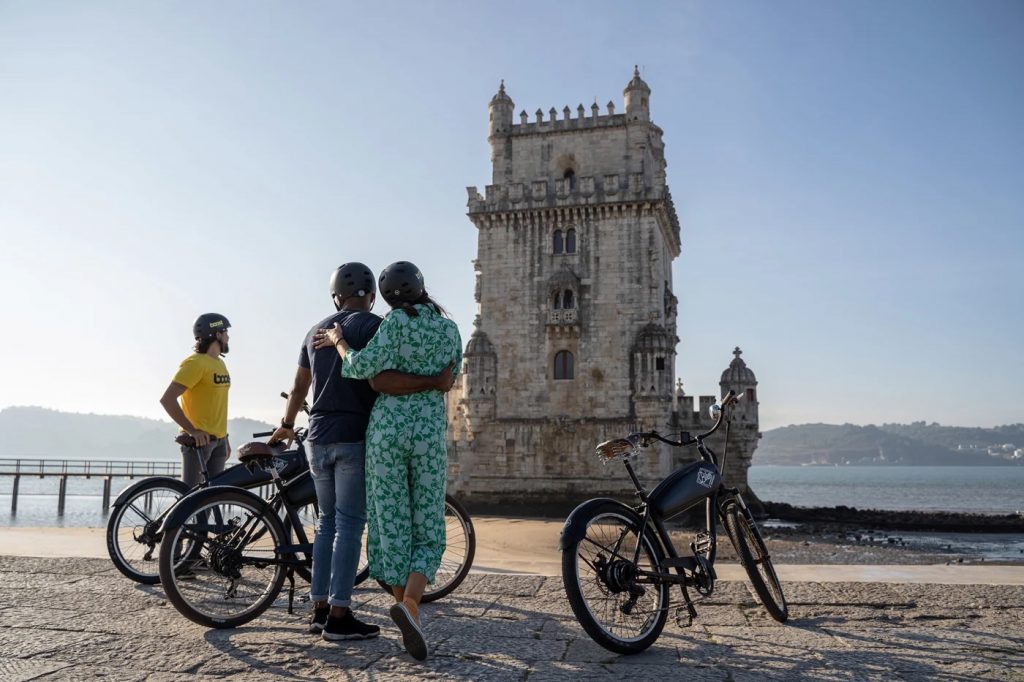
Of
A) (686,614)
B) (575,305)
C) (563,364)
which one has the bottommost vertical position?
(686,614)

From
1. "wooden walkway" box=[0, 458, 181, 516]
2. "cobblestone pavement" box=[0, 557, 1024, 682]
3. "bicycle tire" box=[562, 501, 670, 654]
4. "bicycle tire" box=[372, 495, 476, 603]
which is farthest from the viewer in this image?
A: "wooden walkway" box=[0, 458, 181, 516]

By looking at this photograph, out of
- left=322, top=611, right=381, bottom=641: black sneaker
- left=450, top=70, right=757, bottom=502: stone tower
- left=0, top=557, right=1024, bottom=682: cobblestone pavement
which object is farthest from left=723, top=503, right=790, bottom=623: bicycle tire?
left=450, top=70, right=757, bottom=502: stone tower

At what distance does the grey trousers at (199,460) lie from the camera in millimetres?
6488

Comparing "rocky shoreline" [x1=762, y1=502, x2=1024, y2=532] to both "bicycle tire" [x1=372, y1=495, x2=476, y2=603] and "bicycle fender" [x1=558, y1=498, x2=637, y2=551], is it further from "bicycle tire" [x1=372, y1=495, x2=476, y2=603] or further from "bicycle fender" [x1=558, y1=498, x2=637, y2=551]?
"bicycle fender" [x1=558, y1=498, x2=637, y2=551]

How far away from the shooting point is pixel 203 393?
21.8ft

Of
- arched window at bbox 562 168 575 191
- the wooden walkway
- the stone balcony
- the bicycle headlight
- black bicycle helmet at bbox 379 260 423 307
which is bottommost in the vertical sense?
the wooden walkway

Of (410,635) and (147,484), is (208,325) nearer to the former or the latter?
(147,484)

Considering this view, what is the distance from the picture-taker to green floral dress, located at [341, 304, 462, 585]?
13.7ft

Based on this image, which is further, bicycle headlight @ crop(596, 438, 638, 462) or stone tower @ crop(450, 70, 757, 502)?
stone tower @ crop(450, 70, 757, 502)

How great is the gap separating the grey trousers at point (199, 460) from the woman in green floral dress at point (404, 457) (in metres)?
2.85

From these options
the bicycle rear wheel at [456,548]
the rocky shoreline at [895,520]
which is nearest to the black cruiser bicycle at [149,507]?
the bicycle rear wheel at [456,548]

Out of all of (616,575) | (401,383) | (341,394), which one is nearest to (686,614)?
(616,575)

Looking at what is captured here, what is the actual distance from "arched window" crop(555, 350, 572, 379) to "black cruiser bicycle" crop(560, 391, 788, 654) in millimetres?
26346

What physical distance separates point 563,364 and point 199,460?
25.4 m
